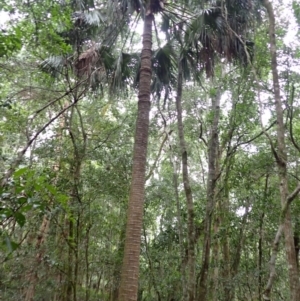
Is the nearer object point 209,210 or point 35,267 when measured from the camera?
point 209,210

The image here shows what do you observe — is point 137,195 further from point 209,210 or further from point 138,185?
point 209,210

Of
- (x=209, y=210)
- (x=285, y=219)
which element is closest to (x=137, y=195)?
(x=285, y=219)

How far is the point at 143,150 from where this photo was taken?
17.5ft

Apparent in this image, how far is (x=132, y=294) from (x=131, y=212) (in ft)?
3.66

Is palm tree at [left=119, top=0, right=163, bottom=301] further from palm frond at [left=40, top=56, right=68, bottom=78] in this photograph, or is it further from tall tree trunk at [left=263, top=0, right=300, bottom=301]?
palm frond at [left=40, top=56, right=68, bottom=78]

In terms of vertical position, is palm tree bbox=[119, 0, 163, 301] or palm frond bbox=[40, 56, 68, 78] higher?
palm frond bbox=[40, 56, 68, 78]

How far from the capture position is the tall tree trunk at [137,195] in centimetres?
445

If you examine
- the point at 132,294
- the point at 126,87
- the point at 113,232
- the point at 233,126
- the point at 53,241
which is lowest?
the point at 132,294

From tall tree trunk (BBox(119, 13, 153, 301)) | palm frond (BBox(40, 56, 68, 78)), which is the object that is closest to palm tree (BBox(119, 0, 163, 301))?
tall tree trunk (BBox(119, 13, 153, 301))

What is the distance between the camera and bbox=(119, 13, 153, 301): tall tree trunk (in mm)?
4449

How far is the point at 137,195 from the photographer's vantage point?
197 inches

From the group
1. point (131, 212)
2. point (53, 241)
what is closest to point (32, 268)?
point (53, 241)

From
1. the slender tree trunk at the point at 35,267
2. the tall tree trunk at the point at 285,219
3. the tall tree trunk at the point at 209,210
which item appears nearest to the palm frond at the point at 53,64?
the slender tree trunk at the point at 35,267

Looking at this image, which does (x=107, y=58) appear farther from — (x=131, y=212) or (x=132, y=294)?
(x=132, y=294)
